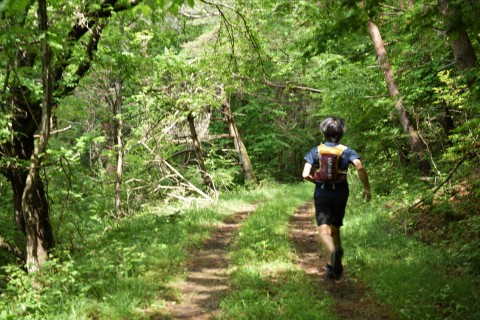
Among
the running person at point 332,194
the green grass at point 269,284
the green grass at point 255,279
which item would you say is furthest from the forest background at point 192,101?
the green grass at point 269,284

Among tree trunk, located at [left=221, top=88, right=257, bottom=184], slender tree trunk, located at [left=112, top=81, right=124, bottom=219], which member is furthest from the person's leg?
tree trunk, located at [left=221, top=88, right=257, bottom=184]

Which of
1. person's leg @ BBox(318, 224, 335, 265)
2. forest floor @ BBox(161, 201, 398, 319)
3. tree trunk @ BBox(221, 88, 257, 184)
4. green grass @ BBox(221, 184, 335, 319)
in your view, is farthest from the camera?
tree trunk @ BBox(221, 88, 257, 184)

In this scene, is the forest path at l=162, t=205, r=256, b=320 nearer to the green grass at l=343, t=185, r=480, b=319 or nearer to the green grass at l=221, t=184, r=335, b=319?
the green grass at l=221, t=184, r=335, b=319

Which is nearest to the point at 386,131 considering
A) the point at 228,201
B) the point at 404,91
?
the point at 404,91

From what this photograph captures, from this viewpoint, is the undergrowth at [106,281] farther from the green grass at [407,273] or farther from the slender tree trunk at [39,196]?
the green grass at [407,273]

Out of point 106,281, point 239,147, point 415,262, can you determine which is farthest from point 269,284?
point 239,147

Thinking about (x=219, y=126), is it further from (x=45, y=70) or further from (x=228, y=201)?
(x=45, y=70)

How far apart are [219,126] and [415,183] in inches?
661

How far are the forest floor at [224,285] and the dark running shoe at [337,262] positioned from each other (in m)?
Answer: 0.16

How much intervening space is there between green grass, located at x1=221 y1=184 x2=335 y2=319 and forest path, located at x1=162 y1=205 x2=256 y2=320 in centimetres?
19

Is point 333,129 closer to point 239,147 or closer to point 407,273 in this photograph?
point 407,273

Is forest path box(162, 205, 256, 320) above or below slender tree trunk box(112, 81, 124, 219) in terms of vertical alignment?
below

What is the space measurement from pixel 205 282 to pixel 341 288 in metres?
2.01

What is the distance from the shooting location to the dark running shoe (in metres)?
5.33
